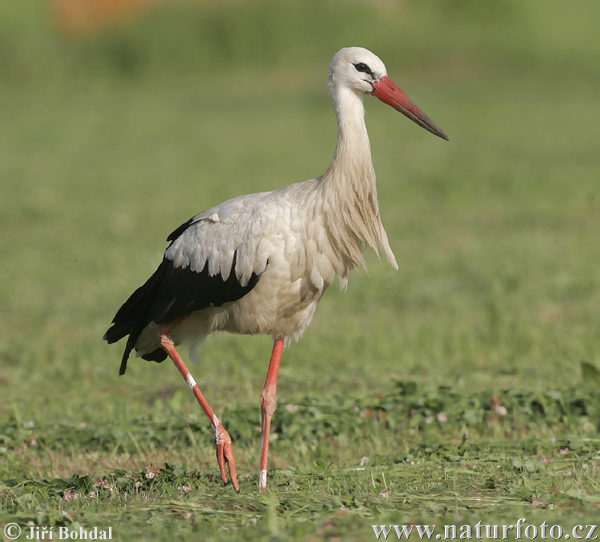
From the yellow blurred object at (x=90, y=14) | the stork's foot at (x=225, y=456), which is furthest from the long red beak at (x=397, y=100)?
the yellow blurred object at (x=90, y=14)

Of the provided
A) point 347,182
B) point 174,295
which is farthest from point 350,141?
point 174,295

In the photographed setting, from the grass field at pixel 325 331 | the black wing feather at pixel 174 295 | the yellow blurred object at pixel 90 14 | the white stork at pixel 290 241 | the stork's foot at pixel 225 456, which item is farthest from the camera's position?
the yellow blurred object at pixel 90 14

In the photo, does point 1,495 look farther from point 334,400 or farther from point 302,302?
point 334,400

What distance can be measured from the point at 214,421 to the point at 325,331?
4212mm

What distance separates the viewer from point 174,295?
5.84 m

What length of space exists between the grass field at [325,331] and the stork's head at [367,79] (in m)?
2.00

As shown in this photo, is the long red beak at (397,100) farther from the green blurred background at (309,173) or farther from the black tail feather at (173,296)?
the black tail feather at (173,296)

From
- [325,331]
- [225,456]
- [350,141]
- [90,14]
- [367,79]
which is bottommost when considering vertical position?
[225,456]

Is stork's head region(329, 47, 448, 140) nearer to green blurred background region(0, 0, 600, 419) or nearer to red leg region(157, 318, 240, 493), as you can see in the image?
green blurred background region(0, 0, 600, 419)

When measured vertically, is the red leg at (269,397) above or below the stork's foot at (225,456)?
above

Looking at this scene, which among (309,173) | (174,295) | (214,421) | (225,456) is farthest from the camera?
(309,173)

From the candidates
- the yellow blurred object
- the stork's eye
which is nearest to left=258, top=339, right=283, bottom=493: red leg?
the stork's eye

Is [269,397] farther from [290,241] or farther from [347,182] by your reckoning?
[347,182]

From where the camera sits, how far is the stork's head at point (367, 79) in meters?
5.43
